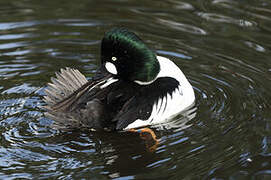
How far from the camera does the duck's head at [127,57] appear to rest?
5.73 metres

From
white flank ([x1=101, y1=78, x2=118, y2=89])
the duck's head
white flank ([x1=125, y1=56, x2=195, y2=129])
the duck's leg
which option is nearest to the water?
the duck's leg

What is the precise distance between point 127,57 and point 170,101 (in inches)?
28.7

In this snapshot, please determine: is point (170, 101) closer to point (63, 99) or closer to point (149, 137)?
point (149, 137)

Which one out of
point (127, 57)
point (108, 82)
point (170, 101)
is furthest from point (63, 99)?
point (170, 101)

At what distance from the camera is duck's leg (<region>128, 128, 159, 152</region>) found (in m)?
5.53

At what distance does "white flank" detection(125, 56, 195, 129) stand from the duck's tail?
2.17 feet

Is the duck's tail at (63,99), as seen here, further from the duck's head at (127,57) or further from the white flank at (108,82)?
the duck's head at (127,57)

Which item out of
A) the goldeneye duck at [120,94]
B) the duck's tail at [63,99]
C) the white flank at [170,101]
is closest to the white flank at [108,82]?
the goldeneye duck at [120,94]

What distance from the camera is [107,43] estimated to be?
5727 mm

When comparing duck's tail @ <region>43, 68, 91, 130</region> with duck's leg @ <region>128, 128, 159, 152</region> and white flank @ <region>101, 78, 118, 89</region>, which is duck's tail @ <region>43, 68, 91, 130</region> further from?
duck's leg @ <region>128, 128, 159, 152</region>

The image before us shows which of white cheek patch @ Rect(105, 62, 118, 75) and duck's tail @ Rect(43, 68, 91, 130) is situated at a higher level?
white cheek patch @ Rect(105, 62, 118, 75)

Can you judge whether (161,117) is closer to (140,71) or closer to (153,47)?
(140,71)

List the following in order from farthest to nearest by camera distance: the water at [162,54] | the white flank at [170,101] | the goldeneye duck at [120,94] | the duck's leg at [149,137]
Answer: the white flank at [170,101]
the goldeneye duck at [120,94]
the duck's leg at [149,137]
the water at [162,54]

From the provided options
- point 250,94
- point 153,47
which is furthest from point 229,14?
point 250,94
